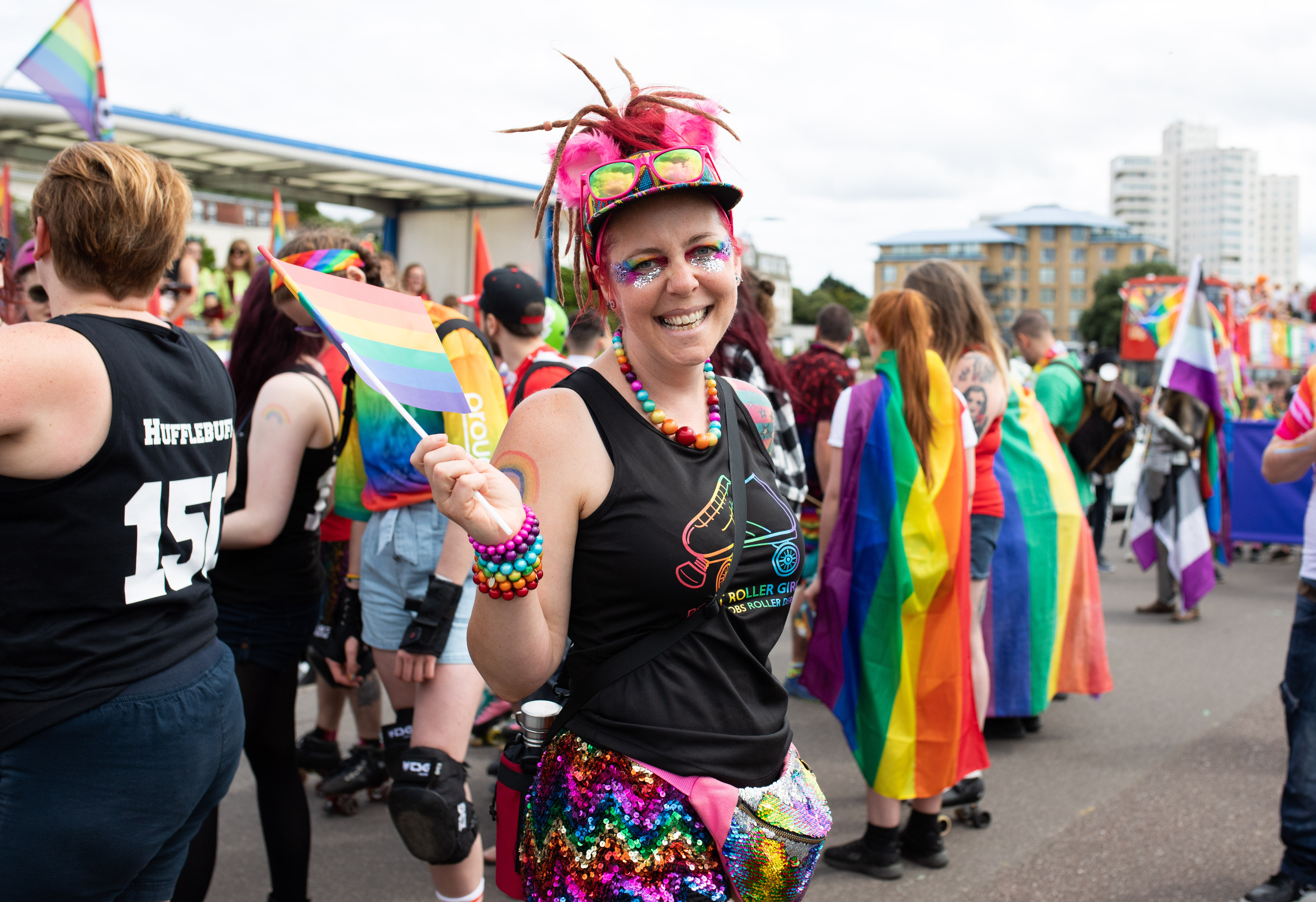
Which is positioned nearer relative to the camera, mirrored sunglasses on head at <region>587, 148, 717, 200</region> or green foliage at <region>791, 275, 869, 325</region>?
mirrored sunglasses on head at <region>587, 148, 717, 200</region>

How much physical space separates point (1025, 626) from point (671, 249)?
3751 millimetres

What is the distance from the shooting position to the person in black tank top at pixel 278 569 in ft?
9.10

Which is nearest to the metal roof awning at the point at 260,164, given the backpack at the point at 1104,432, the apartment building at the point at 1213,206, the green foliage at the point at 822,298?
the backpack at the point at 1104,432

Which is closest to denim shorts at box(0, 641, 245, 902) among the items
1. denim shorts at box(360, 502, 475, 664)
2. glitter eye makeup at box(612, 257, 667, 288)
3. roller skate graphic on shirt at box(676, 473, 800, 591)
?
denim shorts at box(360, 502, 475, 664)

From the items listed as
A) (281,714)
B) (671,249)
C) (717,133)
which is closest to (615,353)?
(671,249)

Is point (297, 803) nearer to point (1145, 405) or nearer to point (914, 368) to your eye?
point (914, 368)

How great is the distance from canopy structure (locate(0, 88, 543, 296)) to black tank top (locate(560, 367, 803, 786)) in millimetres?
7726

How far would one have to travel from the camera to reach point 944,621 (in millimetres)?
3500

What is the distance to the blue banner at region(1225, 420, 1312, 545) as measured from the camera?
991 centimetres

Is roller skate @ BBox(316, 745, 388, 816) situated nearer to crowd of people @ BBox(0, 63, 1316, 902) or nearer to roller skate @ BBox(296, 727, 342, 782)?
roller skate @ BBox(296, 727, 342, 782)

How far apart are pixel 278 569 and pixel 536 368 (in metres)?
1.16

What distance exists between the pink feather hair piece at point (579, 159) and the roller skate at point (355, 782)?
9.65 ft

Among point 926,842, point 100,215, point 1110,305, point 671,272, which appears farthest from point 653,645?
point 1110,305

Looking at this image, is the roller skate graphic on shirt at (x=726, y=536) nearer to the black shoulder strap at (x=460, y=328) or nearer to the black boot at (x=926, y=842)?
the black shoulder strap at (x=460, y=328)
